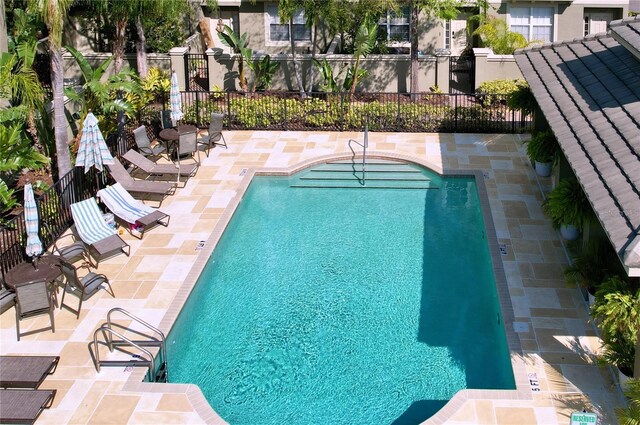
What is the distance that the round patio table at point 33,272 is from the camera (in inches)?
595

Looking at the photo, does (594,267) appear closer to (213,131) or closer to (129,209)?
(129,209)

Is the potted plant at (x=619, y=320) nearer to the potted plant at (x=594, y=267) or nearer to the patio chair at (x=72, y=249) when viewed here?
the potted plant at (x=594, y=267)

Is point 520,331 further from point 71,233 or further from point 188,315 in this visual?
point 71,233

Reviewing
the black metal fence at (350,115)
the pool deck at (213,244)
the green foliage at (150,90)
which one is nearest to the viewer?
the pool deck at (213,244)

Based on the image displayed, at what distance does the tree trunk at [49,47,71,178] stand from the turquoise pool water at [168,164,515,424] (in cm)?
434

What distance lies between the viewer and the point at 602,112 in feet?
48.8

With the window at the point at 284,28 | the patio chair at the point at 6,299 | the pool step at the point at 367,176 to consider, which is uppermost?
the window at the point at 284,28

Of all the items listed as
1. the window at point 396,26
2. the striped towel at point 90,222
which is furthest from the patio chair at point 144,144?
the window at point 396,26

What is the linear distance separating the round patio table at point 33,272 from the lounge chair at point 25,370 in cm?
201

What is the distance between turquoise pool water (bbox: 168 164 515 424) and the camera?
1341 centimetres

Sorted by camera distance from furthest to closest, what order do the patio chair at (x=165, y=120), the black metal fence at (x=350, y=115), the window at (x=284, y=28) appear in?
the window at (x=284, y=28), the black metal fence at (x=350, y=115), the patio chair at (x=165, y=120)

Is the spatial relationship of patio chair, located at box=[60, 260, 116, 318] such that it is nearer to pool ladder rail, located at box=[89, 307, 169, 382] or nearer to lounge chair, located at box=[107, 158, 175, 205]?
pool ladder rail, located at box=[89, 307, 169, 382]

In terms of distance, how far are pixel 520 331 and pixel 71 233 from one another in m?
10.1

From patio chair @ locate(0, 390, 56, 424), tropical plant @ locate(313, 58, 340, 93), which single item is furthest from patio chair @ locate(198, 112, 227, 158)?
patio chair @ locate(0, 390, 56, 424)
